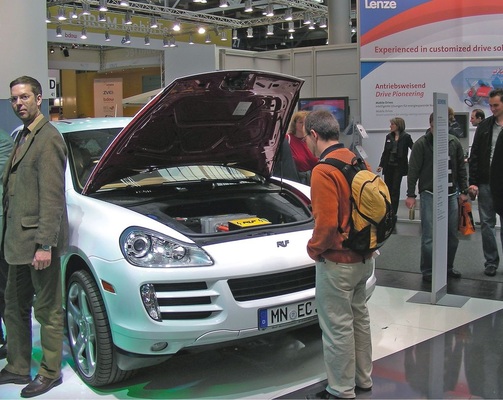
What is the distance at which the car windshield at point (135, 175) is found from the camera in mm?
3994

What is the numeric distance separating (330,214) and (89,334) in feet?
5.05

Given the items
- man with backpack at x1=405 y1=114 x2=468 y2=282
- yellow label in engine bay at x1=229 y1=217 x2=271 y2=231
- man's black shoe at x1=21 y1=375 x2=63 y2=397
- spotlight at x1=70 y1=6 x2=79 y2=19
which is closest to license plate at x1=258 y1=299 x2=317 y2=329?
yellow label in engine bay at x1=229 y1=217 x2=271 y2=231

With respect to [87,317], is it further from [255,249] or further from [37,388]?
[255,249]

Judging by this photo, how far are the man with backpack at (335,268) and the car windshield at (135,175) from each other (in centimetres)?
148

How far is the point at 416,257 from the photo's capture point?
684 cm

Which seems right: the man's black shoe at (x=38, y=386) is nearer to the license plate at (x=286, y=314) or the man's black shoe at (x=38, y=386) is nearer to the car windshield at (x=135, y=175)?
the car windshield at (x=135, y=175)

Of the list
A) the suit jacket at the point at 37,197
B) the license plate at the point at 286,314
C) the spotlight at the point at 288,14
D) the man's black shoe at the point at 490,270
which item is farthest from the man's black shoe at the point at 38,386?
the spotlight at the point at 288,14

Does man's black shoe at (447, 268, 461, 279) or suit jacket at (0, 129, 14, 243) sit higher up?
suit jacket at (0, 129, 14, 243)

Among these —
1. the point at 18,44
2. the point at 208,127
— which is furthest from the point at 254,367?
the point at 18,44

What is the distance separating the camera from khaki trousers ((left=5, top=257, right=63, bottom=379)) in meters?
3.31

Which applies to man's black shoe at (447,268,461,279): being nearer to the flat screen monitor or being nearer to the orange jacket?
the orange jacket

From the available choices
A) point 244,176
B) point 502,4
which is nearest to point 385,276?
point 244,176

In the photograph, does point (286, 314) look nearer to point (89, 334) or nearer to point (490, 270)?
point (89, 334)

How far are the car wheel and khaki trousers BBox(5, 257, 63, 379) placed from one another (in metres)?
0.12
